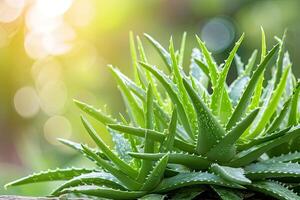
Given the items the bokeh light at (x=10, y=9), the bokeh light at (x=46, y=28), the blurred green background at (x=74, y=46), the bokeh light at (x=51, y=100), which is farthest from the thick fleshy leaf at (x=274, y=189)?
Answer: the bokeh light at (x=51, y=100)

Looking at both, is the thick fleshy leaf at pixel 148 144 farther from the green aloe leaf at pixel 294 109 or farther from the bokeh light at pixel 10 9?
the bokeh light at pixel 10 9

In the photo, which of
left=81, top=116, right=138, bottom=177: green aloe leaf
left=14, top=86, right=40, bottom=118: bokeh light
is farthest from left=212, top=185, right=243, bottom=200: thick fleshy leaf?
left=14, top=86, right=40, bottom=118: bokeh light

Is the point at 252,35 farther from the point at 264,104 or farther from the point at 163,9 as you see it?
the point at 264,104

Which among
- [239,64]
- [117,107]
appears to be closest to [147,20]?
[117,107]

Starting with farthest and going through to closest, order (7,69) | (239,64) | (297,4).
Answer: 1. (297,4)
2. (7,69)
3. (239,64)

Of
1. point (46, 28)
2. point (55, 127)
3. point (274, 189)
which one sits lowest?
point (274, 189)

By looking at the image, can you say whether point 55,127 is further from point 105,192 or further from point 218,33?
point 105,192

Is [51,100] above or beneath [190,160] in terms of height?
above

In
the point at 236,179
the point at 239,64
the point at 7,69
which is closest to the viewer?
the point at 236,179

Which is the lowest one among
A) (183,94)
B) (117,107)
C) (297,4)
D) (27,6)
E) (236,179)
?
(236,179)

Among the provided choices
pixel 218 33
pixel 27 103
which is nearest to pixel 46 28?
pixel 27 103
